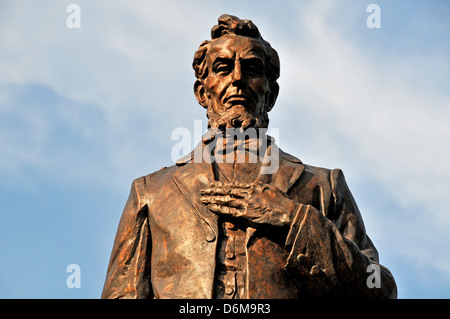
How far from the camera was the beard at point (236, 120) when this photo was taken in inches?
612

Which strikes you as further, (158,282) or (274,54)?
(274,54)

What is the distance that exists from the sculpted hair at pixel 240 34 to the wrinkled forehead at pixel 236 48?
0.11 m

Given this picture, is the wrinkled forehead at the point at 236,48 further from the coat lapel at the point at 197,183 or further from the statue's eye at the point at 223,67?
the coat lapel at the point at 197,183

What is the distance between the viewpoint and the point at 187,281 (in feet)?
46.5

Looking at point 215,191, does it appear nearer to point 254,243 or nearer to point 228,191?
point 228,191

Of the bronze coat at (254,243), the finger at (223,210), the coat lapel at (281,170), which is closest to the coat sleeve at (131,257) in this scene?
the bronze coat at (254,243)

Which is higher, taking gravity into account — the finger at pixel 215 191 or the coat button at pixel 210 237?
the finger at pixel 215 191

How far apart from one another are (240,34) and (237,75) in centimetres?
76

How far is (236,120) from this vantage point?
15539 millimetres
